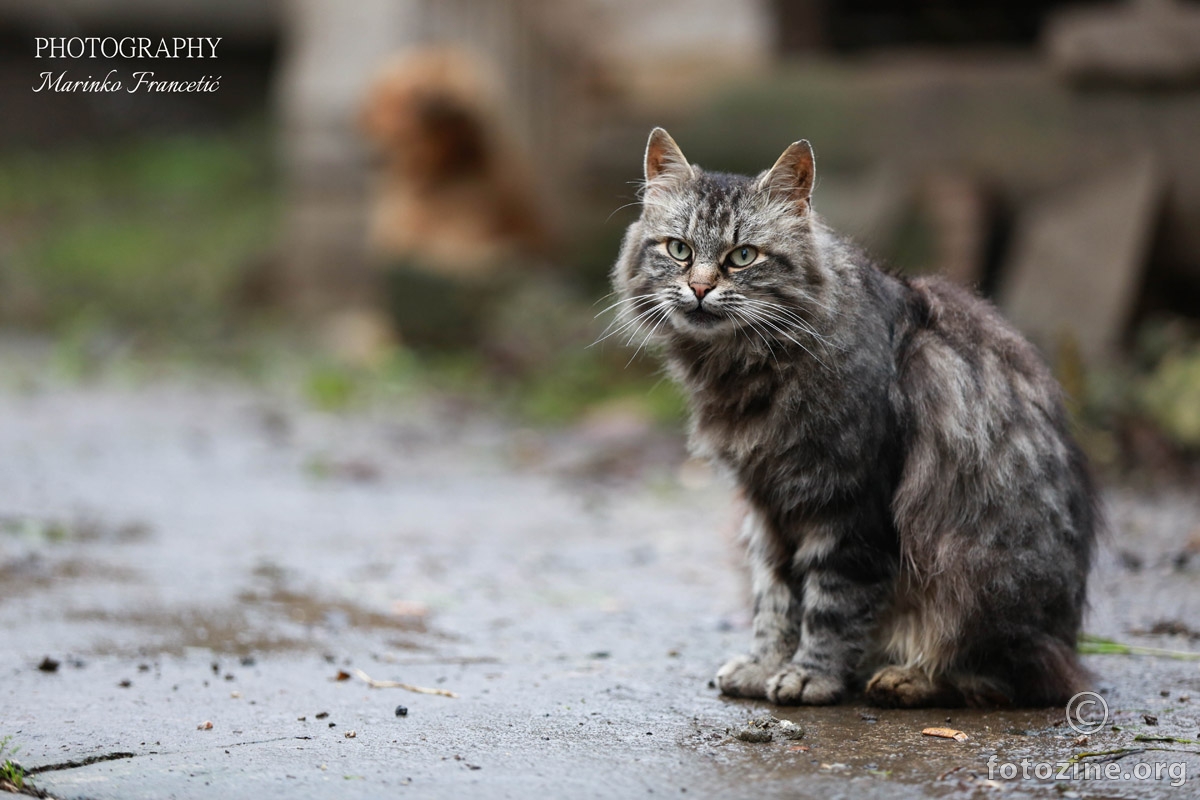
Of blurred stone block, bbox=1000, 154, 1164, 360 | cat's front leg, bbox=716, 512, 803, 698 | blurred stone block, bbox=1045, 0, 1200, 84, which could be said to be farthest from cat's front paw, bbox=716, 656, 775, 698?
blurred stone block, bbox=1045, 0, 1200, 84

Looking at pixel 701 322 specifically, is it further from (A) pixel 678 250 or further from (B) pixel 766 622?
(B) pixel 766 622

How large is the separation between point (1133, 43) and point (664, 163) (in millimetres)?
5330

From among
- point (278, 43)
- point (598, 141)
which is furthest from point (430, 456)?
point (278, 43)

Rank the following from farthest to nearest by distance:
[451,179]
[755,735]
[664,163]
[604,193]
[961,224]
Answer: [451,179]
[604,193]
[961,224]
[664,163]
[755,735]

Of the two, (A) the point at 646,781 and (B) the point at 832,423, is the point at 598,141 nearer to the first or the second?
(B) the point at 832,423

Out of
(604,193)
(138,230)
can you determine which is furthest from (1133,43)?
(138,230)

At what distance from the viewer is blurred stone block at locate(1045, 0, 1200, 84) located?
777cm

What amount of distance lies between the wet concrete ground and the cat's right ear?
1521 millimetres

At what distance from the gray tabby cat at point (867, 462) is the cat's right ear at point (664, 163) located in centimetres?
7

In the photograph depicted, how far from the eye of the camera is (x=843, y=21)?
11.2 meters

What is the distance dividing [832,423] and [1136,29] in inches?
223

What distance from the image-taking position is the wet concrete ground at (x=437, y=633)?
294 centimetres

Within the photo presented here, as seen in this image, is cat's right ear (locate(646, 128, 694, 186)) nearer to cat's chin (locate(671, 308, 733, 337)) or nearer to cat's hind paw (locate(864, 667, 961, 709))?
cat's chin (locate(671, 308, 733, 337))

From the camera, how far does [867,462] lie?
11.4 feet
